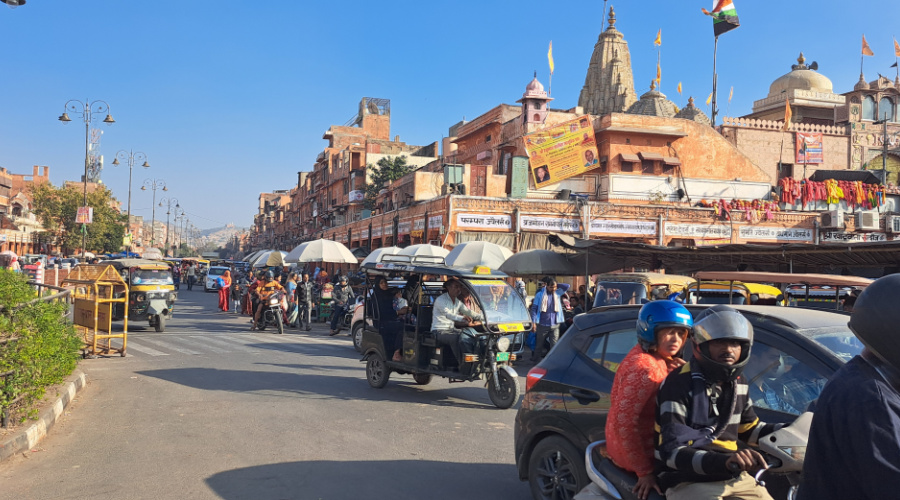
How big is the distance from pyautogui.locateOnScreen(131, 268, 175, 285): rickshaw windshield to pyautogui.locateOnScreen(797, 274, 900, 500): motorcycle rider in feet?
65.4

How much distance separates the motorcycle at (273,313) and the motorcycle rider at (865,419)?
60.7 feet

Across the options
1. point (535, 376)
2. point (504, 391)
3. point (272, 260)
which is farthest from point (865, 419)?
point (272, 260)

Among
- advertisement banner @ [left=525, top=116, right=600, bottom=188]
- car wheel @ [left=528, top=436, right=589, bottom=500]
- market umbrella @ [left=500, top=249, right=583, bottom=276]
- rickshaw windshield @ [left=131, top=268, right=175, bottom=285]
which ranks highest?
advertisement banner @ [left=525, top=116, right=600, bottom=188]

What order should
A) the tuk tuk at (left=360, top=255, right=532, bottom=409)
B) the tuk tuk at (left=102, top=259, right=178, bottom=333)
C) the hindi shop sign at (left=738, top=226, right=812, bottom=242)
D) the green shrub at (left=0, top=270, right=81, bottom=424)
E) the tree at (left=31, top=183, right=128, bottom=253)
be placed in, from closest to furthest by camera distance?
1. the green shrub at (left=0, top=270, right=81, bottom=424)
2. the tuk tuk at (left=360, top=255, right=532, bottom=409)
3. the tuk tuk at (left=102, top=259, right=178, bottom=333)
4. the hindi shop sign at (left=738, top=226, right=812, bottom=242)
5. the tree at (left=31, top=183, right=128, bottom=253)

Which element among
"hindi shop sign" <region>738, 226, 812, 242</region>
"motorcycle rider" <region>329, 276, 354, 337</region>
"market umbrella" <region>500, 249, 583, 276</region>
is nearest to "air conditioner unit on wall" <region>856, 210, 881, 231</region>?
"hindi shop sign" <region>738, 226, 812, 242</region>

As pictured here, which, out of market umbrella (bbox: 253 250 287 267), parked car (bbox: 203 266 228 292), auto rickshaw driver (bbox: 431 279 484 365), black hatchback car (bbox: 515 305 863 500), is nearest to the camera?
black hatchback car (bbox: 515 305 863 500)

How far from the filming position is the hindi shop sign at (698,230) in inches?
1252

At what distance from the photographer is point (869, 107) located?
5516 centimetres

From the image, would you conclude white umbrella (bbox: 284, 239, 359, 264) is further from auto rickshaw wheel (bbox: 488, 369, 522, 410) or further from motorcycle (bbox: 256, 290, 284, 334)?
auto rickshaw wheel (bbox: 488, 369, 522, 410)

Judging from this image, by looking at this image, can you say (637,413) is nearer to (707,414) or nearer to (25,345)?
(707,414)

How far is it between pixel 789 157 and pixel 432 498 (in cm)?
4558

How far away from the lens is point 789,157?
44.6 meters

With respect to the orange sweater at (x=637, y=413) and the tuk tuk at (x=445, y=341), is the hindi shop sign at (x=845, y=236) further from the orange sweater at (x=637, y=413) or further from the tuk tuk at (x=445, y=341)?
the orange sweater at (x=637, y=413)

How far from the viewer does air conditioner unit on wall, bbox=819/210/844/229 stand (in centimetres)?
3306
